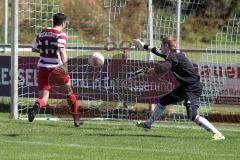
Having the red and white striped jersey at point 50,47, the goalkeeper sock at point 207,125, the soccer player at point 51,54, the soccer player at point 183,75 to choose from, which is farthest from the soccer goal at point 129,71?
the goalkeeper sock at point 207,125

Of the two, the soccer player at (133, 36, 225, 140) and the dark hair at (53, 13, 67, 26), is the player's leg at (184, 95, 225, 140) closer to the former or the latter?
the soccer player at (133, 36, 225, 140)

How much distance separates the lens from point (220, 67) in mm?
16500

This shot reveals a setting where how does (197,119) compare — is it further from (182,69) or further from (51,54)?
(51,54)

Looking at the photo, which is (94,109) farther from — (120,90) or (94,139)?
(94,139)

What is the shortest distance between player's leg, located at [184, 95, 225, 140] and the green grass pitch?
0.53 feet

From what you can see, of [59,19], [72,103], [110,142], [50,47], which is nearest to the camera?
[110,142]

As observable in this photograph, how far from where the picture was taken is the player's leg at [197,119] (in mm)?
12914

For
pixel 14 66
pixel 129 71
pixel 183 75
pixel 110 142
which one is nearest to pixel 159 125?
pixel 129 71

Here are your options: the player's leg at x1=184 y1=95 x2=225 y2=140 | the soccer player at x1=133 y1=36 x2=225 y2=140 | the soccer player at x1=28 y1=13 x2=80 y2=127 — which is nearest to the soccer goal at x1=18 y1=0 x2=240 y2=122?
the soccer player at x1=28 y1=13 x2=80 y2=127

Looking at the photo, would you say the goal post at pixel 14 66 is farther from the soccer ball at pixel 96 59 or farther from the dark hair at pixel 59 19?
the dark hair at pixel 59 19

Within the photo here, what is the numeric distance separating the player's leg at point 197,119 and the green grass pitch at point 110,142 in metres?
0.16

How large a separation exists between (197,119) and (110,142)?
62.0 inches

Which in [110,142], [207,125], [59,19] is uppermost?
[59,19]

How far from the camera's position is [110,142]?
12.5 m
